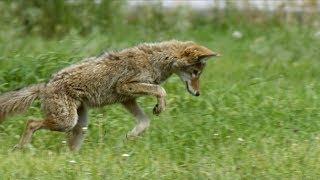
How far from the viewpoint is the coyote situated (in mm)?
8203

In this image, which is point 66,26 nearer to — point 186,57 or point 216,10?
point 216,10

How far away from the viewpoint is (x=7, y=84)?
9.77m

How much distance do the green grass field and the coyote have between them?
0.21 m

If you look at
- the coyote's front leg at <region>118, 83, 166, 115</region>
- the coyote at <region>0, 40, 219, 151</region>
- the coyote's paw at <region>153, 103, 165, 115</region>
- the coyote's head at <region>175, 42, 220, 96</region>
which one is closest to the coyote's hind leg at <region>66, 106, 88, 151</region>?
the coyote at <region>0, 40, 219, 151</region>

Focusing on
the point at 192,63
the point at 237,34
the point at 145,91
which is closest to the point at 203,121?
the point at 192,63

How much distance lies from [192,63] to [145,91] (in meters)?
0.56

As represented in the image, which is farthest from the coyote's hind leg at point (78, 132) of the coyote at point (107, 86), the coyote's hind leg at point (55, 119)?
the coyote's hind leg at point (55, 119)

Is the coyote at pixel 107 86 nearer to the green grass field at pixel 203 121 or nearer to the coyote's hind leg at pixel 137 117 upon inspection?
the coyote's hind leg at pixel 137 117

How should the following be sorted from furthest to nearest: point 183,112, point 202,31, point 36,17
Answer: point 202,31
point 36,17
point 183,112

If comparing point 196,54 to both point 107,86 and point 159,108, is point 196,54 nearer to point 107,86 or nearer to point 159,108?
point 159,108

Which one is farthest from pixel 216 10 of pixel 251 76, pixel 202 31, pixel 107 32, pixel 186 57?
pixel 186 57

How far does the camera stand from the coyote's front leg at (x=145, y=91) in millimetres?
8477

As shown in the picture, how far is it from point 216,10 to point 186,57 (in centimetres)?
509

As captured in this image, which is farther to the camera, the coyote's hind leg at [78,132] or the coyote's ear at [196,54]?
the coyote's ear at [196,54]
